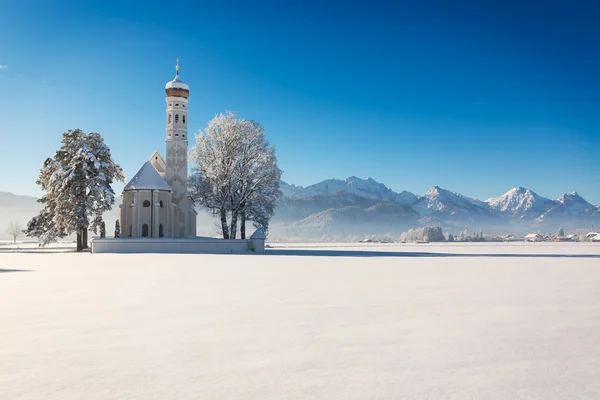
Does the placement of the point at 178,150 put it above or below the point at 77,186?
above

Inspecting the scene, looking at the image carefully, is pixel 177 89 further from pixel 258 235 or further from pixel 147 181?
pixel 258 235

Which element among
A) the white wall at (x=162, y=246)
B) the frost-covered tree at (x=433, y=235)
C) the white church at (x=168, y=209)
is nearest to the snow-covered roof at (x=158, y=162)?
the white church at (x=168, y=209)

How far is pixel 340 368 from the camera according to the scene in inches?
271

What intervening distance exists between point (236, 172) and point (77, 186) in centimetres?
1623

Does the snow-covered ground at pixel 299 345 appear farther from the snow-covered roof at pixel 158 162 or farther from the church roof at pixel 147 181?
the snow-covered roof at pixel 158 162

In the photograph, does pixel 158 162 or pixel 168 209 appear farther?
pixel 158 162

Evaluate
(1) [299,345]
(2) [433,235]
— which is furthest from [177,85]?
(2) [433,235]

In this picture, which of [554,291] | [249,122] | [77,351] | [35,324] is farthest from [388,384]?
[249,122]

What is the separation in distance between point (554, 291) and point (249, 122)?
47.1 meters

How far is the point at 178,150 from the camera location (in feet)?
209

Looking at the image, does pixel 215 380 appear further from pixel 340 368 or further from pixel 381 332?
pixel 381 332

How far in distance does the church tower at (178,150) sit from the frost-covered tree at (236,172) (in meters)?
3.14

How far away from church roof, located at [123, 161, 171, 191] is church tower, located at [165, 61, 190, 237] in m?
1.81

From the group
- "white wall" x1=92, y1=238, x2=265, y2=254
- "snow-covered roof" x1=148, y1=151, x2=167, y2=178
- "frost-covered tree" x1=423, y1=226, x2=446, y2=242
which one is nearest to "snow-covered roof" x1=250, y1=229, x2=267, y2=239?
"white wall" x1=92, y1=238, x2=265, y2=254
